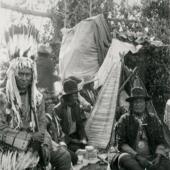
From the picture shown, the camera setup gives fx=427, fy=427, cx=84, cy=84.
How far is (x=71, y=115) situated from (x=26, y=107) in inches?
118

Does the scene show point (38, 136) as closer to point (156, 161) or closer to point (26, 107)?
point (26, 107)

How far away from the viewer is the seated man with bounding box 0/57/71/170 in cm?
431

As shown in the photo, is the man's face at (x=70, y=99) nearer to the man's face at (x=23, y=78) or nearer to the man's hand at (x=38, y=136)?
the man's face at (x=23, y=78)

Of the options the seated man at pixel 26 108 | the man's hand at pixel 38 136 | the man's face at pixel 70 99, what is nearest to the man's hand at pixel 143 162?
the seated man at pixel 26 108

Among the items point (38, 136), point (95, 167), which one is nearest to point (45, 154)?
point (38, 136)

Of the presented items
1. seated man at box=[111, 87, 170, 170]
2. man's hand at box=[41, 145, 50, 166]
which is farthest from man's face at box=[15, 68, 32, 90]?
seated man at box=[111, 87, 170, 170]

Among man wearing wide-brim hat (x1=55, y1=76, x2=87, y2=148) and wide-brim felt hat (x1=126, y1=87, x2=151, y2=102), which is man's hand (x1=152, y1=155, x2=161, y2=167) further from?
man wearing wide-brim hat (x1=55, y1=76, x2=87, y2=148)

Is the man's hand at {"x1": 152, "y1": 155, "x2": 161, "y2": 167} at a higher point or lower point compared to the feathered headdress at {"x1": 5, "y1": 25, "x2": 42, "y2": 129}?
lower

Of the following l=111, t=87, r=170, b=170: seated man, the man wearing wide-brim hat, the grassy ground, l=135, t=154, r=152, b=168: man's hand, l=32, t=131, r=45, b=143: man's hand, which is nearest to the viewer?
l=32, t=131, r=45, b=143: man's hand

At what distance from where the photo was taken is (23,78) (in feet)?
14.3

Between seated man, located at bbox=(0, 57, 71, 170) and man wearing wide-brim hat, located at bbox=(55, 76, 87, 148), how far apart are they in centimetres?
280

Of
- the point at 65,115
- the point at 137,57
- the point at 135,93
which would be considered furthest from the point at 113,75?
the point at 135,93

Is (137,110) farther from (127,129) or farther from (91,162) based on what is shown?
(91,162)

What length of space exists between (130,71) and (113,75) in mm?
469
